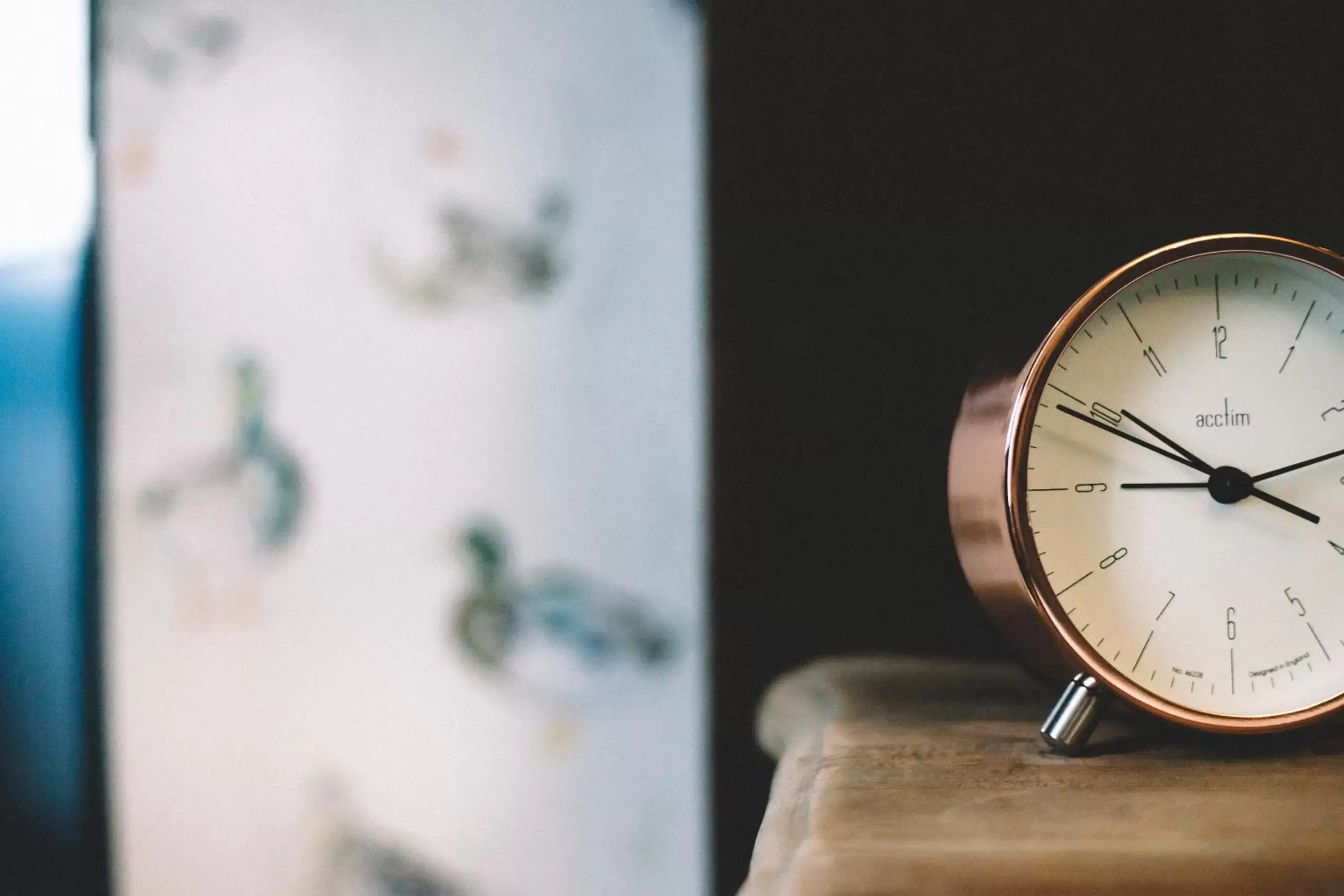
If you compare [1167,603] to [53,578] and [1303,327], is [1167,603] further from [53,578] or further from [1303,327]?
[53,578]

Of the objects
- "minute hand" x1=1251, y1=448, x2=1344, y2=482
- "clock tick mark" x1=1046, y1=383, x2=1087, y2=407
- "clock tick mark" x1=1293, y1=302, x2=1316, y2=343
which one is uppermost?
"clock tick mark" x1=1293, y1=302, x2=1316, y2=343

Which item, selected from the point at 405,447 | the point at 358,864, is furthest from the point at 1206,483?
the point at 358,864

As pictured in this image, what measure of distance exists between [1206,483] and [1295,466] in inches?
2.3

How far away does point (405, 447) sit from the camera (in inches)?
36.8

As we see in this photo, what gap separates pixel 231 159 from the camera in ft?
3.14

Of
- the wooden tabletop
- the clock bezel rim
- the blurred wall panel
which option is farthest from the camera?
the blurred wall panel

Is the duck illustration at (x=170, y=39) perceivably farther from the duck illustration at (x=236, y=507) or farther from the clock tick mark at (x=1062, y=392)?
the clock tick mark at (x=1062, y=392)

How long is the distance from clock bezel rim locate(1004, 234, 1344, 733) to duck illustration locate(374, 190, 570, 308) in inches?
19.4

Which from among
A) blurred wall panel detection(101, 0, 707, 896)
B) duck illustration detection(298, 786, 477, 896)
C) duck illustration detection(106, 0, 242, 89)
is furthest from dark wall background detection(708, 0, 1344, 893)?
duck illustration detection(106, 0, 242, 89)

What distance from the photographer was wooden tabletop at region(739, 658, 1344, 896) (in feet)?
1.45

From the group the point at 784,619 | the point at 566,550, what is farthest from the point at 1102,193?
the point at 566,550

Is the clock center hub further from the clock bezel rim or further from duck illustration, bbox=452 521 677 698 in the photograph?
duck illustration, bbox=452 521 677 698

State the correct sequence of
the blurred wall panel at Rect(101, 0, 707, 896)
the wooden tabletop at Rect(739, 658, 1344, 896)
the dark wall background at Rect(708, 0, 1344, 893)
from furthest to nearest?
the blurred wall panel at Rect(101, 0, 707, 896), the dark wall background at Rect(708, 0, 1344, 893), the wooden tabletop at Rect(739, 658, 1344, 896)

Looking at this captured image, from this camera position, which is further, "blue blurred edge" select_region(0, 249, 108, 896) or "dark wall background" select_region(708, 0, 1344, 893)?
"blue blurred edge" select_region(0, 249, 108, 896)
